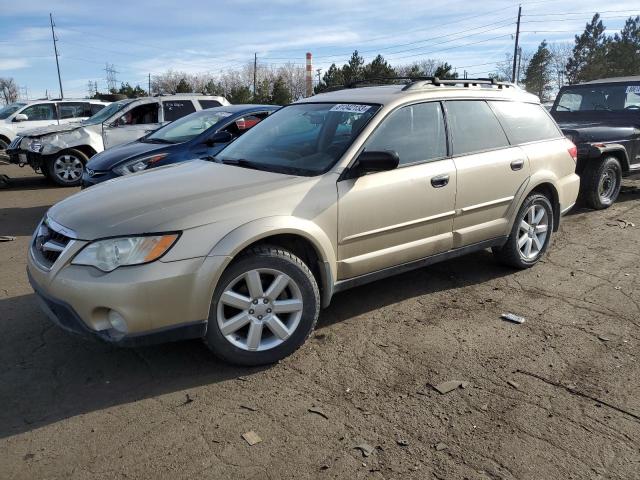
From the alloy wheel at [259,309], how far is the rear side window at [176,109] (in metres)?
8.48

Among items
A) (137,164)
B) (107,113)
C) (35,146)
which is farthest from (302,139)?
(107,113)

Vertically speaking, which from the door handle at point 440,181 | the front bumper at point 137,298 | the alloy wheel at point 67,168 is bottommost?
the alloy wheel at point 67,168

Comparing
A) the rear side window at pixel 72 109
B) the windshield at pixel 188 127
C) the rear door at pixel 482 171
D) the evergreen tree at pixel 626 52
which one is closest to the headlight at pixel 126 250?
the rear door at pixel 482 171

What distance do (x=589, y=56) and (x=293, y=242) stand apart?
60.7m

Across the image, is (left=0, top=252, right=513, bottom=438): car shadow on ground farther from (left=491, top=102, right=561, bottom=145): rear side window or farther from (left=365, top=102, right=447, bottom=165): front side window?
(left=491, top=102, right=561, bottom=145): rear side window

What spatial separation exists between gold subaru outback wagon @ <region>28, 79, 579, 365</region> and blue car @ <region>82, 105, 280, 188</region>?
278 cm

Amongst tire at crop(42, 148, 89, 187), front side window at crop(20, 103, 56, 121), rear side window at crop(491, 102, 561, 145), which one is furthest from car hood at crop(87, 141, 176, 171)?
front side window at crop(20, 103, 56, 121)

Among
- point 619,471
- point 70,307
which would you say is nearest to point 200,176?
point 70,307

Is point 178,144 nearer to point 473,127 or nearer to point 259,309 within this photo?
point 473,127

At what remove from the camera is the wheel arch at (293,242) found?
10.1 feet

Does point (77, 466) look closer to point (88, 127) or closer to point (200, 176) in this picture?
point (200, 176)

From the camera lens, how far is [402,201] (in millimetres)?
3869

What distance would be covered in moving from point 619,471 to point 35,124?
16.9 metres

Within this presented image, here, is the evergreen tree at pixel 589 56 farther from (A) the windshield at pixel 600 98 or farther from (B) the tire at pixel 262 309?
(B) the tire at pixel 262 309
